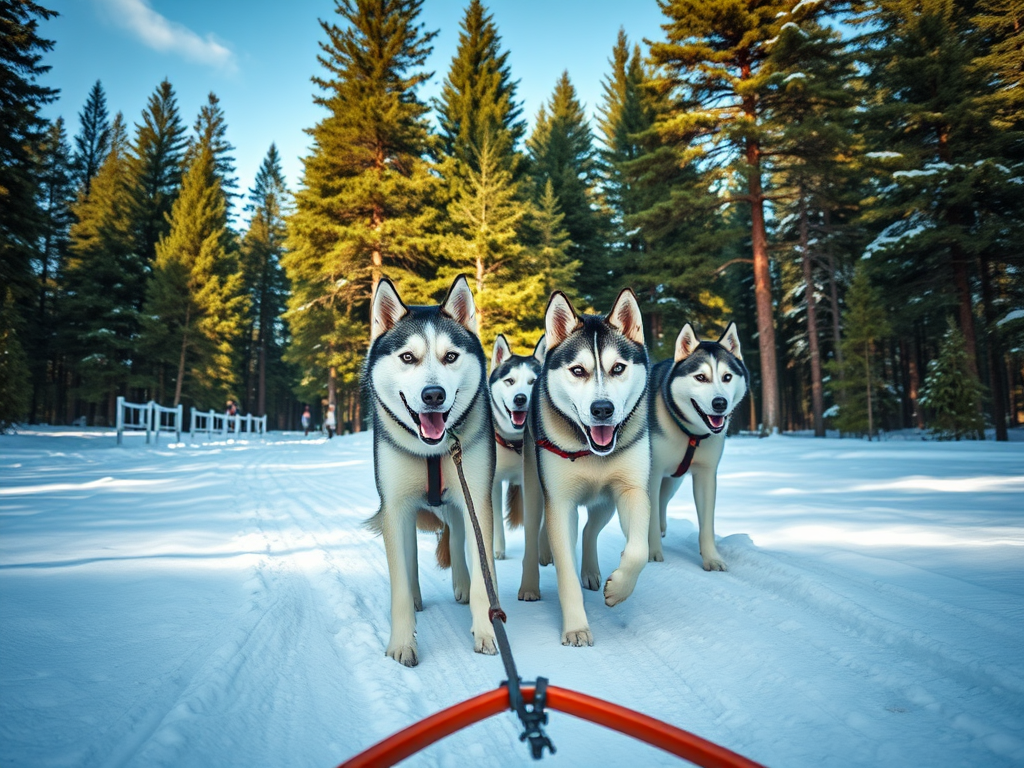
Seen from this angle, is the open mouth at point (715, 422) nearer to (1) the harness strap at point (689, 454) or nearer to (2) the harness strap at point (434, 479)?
(1) the harness strap at point (689, 454)

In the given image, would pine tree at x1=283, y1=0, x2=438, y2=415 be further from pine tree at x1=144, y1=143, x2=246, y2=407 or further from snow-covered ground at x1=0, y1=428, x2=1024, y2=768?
snow-covered ground at x1=0, y1=428, x2=1024, y2=768

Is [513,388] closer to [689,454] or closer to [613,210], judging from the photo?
[689,454]

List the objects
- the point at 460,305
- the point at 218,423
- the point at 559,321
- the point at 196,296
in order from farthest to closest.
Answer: the point at 218,423
the point at 196,296
the point at 559,321
the point at 460,305

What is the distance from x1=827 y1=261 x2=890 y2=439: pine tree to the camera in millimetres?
20172

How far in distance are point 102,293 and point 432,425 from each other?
126 ft

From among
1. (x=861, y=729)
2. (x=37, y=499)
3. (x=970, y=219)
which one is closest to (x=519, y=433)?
(x=861, y=729)

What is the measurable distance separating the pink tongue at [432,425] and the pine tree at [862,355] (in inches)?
892

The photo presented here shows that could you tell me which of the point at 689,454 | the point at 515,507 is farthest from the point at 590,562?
the point at 515,507

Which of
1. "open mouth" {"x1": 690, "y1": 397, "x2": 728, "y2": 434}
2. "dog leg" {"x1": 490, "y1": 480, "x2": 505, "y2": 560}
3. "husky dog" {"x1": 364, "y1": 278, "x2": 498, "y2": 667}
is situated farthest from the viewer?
"dog leg" {"x1": 490, "y1": 480, "x2": 505, "y2": 560}

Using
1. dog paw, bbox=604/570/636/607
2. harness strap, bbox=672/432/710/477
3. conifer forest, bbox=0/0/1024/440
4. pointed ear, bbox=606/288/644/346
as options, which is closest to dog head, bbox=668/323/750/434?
harness strap, bbox=672/432/710/477

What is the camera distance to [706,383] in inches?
146

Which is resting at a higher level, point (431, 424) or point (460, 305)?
point (460, 305)

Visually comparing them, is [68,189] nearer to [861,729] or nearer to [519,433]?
[519,433]

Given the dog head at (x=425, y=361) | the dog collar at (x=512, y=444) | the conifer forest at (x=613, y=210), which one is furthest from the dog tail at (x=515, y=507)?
the conifer forest at (x=613, y=210)
